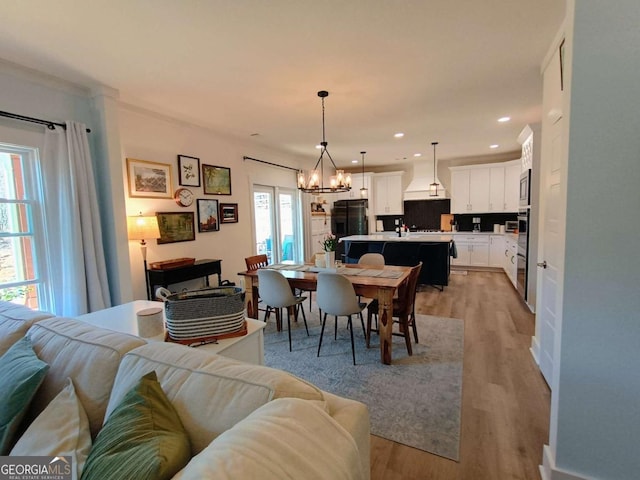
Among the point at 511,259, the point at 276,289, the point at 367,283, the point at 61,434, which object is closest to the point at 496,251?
the point at 511,259

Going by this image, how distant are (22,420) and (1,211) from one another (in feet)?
7.79

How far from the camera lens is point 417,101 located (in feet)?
11.5

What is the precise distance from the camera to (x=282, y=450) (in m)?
0.61

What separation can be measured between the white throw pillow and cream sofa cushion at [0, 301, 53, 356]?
1.95 ft

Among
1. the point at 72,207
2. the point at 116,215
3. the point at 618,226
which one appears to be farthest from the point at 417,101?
the point at 72,207

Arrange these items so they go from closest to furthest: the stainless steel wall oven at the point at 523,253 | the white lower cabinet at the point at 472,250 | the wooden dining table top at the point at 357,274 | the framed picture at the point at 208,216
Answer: the wooden dining table top at the point at 357,274, the stainless steel wall oven at the point at 523,253, the framed picture at the point at 208,216, the white lower cabinet at the point at 472,250

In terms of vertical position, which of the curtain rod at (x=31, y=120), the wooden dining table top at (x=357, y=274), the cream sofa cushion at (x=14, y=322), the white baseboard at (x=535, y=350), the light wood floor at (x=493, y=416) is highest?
the curtain rod at (x=31, y=120)

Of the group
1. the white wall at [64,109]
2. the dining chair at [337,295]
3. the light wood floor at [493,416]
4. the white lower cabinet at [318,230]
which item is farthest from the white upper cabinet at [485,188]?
the white wall at [64,109]

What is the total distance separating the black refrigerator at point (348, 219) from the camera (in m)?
7.94

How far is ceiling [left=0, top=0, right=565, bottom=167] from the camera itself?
192cm

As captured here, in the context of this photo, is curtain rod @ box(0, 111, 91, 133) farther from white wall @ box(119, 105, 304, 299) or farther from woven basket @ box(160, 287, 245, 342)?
woven basket @ box(160, 287, 245, 342)

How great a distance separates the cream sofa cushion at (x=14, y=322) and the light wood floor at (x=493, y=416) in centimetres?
186

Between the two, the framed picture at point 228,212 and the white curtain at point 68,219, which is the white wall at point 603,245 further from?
the framed picture at point 228,212

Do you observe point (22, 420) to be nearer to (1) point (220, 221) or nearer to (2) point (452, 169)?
(1) point (220, 221)
